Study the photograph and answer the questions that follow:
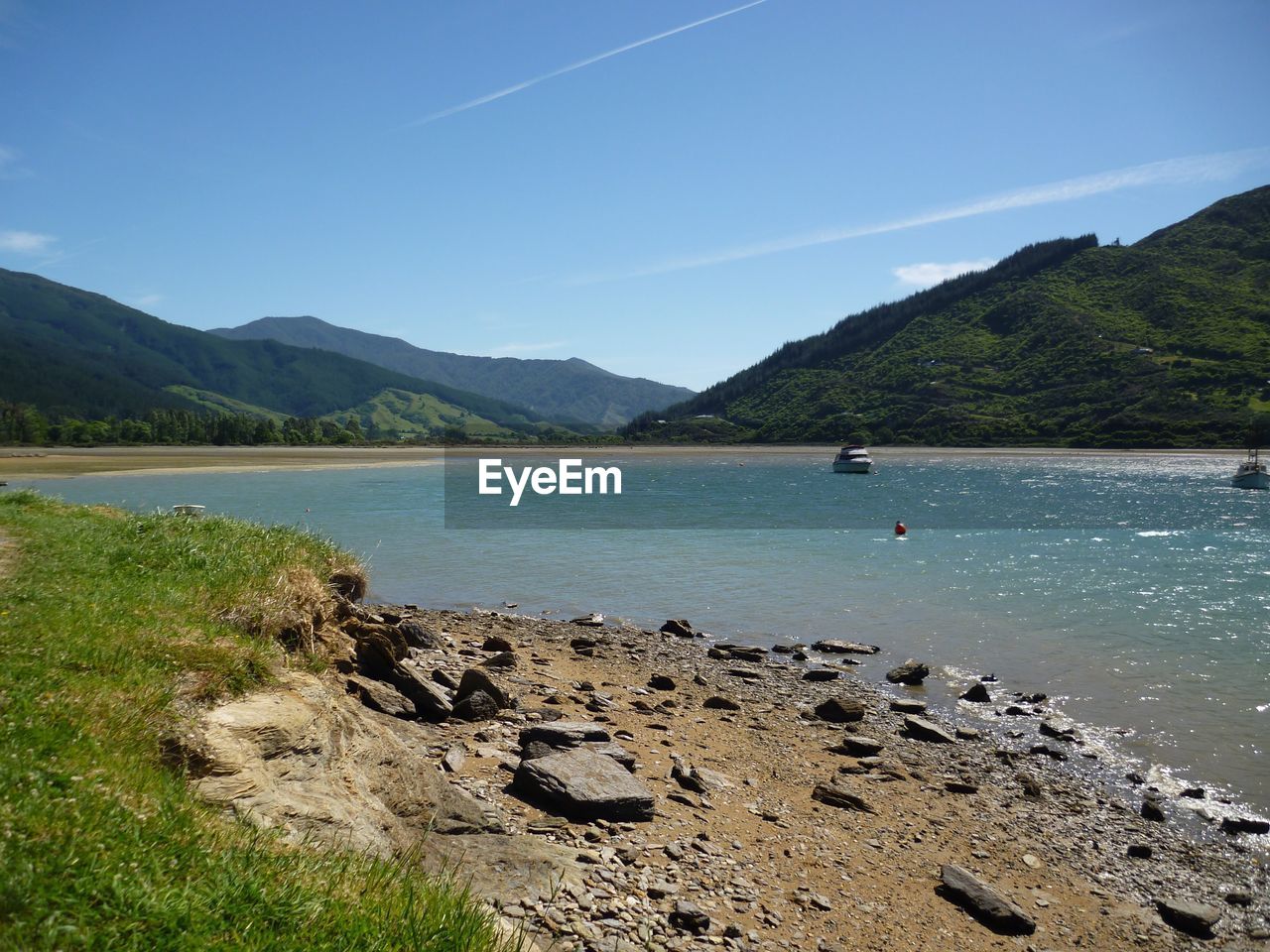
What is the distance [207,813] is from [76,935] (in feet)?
4.97

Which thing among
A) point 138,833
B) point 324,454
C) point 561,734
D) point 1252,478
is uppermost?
point 138,833

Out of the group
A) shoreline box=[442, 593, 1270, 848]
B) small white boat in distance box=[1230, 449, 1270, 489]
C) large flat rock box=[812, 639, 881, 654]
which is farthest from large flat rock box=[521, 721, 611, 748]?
small white boat in distance box=[1230, 449, 1270, 489]

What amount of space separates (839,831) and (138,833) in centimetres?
872

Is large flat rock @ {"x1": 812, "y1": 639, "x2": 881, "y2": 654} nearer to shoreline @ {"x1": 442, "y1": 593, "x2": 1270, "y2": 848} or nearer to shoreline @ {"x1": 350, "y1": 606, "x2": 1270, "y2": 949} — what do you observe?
shoreline @ {"x1": 442, "y1": 593, "x2": 1270, "y2": 848}

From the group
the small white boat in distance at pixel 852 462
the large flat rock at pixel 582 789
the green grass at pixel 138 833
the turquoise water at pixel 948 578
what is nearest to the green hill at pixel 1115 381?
the small white boat in distance at pixel 852 462

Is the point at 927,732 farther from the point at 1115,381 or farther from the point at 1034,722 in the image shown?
the point at 1115,381

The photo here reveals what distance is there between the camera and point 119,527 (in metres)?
12.2

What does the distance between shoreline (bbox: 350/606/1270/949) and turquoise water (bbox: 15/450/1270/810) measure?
270cm

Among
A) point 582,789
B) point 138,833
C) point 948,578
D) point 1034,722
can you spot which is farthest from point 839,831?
point 948,578

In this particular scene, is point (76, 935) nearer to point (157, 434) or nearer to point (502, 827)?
point (502, 827)

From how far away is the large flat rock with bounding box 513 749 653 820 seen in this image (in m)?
9.22

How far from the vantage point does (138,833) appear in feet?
14.2

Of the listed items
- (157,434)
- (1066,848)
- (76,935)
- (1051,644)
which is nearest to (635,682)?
(1066,848)

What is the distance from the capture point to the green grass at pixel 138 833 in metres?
3.76
